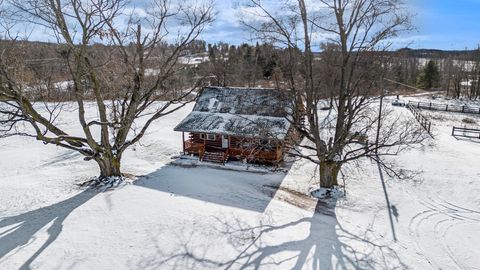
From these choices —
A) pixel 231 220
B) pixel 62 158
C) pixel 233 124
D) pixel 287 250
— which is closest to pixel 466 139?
pixel 233 124

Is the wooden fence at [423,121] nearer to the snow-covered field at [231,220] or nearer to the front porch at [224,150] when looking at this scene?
the snow-covered field at [231,220]

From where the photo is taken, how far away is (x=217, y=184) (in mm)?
16938

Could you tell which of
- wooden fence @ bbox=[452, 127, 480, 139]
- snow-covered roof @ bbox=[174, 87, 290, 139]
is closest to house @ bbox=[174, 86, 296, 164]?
snow-covered roof @ bbox=[174, 87, 290, 139]

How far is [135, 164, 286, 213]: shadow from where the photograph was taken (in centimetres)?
1480

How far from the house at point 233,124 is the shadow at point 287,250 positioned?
7856mm

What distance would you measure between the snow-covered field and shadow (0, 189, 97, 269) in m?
0.04

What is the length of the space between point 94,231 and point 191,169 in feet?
28.8

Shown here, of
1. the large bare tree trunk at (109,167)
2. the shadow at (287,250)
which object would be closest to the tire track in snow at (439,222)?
the shadow at (287,250)

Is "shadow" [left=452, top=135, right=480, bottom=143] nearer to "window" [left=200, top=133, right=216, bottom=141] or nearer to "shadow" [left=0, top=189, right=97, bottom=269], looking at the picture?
"window" [left=200, top=133, right=216, bottom=141]

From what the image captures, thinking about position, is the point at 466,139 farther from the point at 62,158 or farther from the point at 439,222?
the point at 62,158

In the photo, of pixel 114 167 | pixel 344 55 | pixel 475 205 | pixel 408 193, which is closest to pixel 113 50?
pixel 114 167

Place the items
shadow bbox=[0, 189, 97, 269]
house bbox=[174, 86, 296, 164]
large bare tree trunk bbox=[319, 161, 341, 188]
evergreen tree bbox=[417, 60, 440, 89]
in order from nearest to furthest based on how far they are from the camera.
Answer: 1. shadow bbox=[0, 189, 97, 269]
2. large bare tree trunk bbox=[319, 161, 341, 188]
3. house bbox=[174, 86, 296, 164]
4. evergreen tree bbox=[417, 60, 440, 89]

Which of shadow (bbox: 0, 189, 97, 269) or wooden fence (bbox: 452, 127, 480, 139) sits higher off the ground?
wooden fence (bbox: 452, 127, 480, 139)

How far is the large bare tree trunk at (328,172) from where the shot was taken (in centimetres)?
1627
